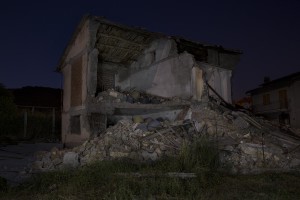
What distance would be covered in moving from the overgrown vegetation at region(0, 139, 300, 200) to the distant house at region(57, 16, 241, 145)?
4618 mm

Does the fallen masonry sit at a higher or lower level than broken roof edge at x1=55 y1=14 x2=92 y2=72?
lower

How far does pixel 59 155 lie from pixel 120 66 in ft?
24.6

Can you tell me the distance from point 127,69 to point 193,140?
812 cm

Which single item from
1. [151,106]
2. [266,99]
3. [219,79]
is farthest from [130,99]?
[266,99]

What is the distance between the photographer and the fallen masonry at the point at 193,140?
9.69m

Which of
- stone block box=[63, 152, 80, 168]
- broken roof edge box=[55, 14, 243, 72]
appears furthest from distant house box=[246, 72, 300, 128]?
stone block box=[63, 152, 80, 168]

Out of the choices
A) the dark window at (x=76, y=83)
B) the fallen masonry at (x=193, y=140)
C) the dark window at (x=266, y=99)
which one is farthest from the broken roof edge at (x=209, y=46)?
the dark window at (x=266, y=99)

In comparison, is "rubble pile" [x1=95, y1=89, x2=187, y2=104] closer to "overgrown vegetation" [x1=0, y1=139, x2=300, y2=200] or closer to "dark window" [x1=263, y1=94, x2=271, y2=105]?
"overgrown vegetation" [x1=0, y1=139, x2=300, y2=200]

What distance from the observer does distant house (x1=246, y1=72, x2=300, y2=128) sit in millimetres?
26837

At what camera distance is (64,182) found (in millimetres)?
7480

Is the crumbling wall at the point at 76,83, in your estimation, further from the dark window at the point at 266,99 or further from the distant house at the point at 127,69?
the dark window at the point at 266,99

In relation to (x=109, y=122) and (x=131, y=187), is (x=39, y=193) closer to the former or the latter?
(x=131, y=187)

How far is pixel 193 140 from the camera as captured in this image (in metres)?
10.3

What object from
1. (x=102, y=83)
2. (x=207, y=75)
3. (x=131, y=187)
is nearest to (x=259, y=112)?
(x=207, y=75)
